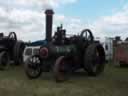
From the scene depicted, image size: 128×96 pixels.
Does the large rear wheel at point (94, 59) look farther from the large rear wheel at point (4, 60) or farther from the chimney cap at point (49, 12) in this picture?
the large rear wheel at point (4, 60)

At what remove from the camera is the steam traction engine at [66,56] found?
10.9m

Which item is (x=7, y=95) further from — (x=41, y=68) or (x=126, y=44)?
(x=126, y=44)

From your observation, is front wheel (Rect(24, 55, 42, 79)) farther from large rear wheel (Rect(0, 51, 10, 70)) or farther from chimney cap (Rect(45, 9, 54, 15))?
large rear wheel (Rect(0, 51, 10, 70))

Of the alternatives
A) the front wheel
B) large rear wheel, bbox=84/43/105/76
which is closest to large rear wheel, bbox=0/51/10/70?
the front wheel

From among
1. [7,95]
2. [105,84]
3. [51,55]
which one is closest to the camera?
[7,95]

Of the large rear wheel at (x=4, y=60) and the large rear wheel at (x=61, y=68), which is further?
the large rear wheel at (x=4, y=60)

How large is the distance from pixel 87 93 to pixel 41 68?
3.77 meters

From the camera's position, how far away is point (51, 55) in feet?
35.8

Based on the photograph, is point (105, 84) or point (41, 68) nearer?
point (105, 84)

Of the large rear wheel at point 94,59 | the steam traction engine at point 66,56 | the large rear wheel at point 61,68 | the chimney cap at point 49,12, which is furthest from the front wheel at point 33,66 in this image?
the chimney cap at point 49,12

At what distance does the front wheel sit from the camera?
36.6ft

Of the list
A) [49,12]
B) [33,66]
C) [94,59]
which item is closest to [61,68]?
[33,66]

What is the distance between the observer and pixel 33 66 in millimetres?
11258

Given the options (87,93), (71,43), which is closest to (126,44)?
(71,43)
